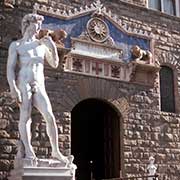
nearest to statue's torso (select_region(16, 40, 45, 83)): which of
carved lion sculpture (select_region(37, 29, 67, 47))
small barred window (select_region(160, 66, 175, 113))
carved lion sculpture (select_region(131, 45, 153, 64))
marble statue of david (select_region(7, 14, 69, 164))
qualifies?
marble statue of david (select_region(7, 14, 69, 164))

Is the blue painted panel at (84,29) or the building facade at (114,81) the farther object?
the blue painted panel at (84,29)

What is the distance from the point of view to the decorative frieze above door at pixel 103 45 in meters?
12.7

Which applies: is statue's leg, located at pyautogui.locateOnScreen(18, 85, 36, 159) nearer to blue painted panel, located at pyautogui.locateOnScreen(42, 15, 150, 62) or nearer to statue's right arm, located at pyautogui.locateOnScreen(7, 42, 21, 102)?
statue's right arm, located at pyautogui.locateOnScreen(7, 42, 21, 102)

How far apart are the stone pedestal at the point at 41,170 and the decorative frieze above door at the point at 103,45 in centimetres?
415

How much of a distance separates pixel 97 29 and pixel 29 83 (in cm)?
459

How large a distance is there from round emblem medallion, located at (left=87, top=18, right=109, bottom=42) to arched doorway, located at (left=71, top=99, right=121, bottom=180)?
5.74 feet

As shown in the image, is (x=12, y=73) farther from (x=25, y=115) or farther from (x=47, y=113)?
(x=47, y=113)

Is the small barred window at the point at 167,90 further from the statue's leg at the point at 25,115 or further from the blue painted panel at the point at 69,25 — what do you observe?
the statue's leg at the point at 25,115

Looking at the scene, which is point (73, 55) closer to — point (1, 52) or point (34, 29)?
point (1, 52)

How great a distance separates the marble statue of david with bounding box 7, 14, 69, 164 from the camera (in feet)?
29.8

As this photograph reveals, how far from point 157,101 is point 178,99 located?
88 cm

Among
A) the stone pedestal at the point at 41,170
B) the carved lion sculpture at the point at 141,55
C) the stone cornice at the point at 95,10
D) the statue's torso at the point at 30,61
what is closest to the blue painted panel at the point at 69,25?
the stone cornice at the point at 95,10

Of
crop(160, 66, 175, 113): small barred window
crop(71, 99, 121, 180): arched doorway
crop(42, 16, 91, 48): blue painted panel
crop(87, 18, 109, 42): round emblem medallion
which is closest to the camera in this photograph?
crop(42, 16, 91, 48): blue painted panel

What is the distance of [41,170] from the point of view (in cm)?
868
